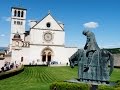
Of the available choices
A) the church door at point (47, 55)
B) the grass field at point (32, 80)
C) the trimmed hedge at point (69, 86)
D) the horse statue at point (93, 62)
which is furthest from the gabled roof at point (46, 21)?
the horse statue at point (93, 62)

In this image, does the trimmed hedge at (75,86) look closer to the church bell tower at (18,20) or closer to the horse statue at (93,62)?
the horse statue at (93,62)

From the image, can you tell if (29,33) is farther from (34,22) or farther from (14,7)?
(14,7)

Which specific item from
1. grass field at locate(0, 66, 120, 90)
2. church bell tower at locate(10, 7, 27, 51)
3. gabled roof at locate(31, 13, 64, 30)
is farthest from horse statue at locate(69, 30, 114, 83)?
church bell tower at locate(10, 7, 27, 51)

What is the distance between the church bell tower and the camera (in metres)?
77.4

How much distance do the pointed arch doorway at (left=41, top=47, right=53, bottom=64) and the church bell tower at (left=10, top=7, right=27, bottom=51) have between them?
10.2 meters

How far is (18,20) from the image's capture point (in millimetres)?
79062

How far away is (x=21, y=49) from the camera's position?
223 feet

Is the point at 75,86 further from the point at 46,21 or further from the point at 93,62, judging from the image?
the point at 46,21

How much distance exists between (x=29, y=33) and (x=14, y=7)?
37.7ft

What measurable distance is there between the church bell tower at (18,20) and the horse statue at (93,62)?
61584 millimetres

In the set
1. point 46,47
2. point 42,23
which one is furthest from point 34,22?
point 46,47

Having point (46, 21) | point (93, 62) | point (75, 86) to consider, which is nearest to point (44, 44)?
point (46, 21)

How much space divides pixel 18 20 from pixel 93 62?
6479 cm

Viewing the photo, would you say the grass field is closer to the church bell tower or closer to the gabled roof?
the gabled roof
